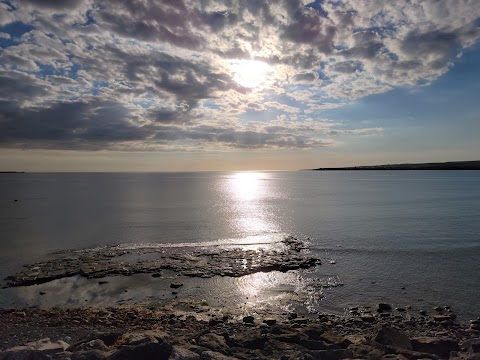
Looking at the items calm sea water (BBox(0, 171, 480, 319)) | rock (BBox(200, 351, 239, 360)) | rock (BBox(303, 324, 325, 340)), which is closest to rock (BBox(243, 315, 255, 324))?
rock (BBox(303, 324, 325, 340))

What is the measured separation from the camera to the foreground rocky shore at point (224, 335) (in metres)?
12.1

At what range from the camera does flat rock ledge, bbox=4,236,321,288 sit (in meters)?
25.8

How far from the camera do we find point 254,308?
19328 millimetres

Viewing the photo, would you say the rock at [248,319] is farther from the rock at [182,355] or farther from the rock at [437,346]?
the rock at [437,346]

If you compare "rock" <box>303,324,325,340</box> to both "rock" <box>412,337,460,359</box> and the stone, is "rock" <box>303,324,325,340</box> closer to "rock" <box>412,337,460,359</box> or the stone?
"rock" <box>412,337,460,359</box>

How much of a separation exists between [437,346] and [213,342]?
8.90 metres

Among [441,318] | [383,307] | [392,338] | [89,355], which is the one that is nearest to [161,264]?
[89,355]

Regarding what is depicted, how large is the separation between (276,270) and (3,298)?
59.9 ft

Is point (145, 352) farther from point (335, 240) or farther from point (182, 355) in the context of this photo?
point (335, 240)

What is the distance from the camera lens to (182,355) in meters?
11.5

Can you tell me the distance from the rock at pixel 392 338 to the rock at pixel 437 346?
1.28ft

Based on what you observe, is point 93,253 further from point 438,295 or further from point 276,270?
point 438,295

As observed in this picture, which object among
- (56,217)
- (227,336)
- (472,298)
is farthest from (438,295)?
(56,217)

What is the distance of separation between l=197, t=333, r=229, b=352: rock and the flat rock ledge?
1085 centimetres
